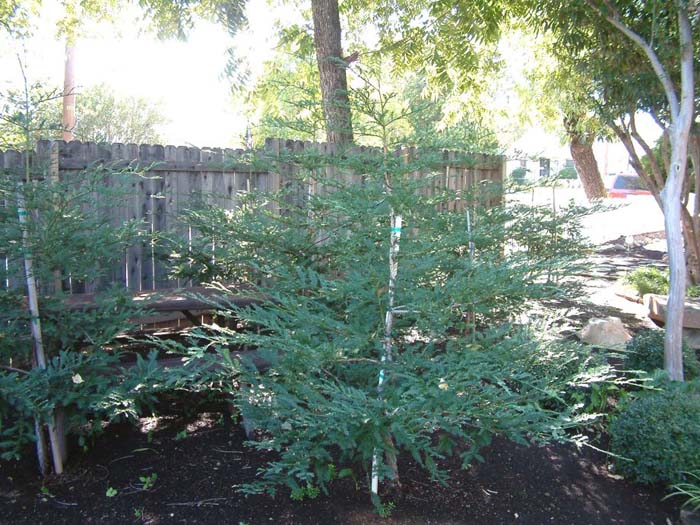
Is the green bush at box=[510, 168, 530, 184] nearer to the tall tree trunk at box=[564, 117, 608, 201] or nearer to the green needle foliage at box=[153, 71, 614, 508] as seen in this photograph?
the green needle foliage at box=[153, 71, 614, 508]

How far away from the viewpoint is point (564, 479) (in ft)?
11.0

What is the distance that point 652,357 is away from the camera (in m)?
4.54

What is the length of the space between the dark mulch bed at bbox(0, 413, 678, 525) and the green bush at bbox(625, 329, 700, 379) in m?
1.21

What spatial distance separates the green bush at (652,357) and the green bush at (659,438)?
1085 mm

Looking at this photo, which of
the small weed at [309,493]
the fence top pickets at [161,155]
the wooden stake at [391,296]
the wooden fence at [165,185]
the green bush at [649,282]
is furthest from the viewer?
the green bush at [649,282]

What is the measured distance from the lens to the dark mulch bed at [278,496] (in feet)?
9.45

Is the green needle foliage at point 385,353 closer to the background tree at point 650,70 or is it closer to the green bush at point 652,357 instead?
the green bush at point 652,357

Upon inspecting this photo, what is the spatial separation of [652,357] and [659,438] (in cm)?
149

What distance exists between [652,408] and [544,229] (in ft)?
6.83

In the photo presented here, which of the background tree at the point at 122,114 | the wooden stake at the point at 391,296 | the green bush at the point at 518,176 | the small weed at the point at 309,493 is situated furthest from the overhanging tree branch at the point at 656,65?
the background tree at the point at 122,114

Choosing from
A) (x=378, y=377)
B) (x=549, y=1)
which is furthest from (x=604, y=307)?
(x=378, y=377)

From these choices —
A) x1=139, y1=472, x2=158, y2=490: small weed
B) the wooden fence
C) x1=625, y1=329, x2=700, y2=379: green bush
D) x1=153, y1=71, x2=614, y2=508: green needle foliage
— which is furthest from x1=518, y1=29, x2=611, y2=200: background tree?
x1=139, y1=472, x2=158, y2=490: small weed

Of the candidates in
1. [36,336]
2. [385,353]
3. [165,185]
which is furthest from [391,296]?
[165,185]

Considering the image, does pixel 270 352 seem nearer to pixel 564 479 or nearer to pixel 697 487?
pixel 564 479
